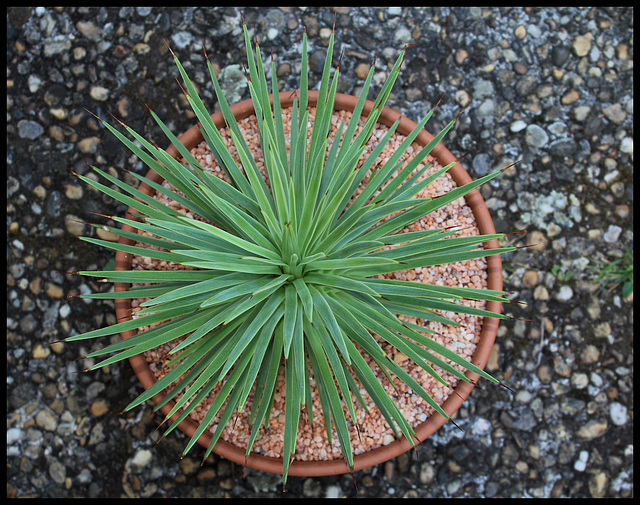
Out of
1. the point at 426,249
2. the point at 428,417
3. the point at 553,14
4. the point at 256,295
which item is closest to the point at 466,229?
the point at 426,249

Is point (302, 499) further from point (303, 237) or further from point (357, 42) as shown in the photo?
point (357, 42)

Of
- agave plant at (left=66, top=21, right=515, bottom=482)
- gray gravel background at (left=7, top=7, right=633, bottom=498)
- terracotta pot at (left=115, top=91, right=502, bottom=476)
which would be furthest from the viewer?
gray gravel background at (left=7, top=7, right=633, bottom=498)

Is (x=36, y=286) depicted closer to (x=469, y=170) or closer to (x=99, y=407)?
(x=99, y=407)

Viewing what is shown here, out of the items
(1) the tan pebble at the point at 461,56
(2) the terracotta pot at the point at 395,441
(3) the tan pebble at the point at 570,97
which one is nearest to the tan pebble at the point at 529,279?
(2) the terracotta pot at the point at 395,441

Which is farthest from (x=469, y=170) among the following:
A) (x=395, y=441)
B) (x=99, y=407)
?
(x=99, y=407)

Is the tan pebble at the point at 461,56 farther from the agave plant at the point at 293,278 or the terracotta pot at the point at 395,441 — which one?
the agave plant at the point at 293,278

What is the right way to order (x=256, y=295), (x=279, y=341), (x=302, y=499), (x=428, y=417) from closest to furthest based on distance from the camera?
(x=256, y=295) → (x=279, y=341) → (x=428, y=417) → (x=302, y=499)

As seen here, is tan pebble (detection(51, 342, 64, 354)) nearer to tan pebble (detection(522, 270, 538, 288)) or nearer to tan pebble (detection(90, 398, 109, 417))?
tan pebble (detection(90, 398, 109, 417))

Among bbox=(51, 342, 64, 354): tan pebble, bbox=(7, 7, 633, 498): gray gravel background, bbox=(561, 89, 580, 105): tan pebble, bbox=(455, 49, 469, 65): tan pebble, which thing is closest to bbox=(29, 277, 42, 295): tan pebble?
bbox=(7, 7, 633, 498): gray gravel background
